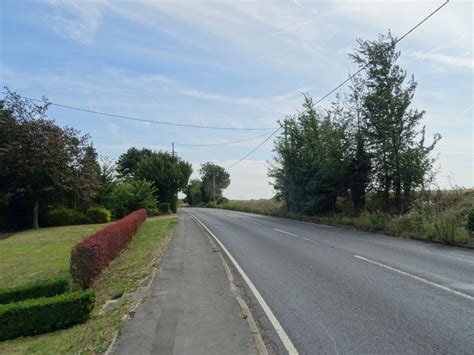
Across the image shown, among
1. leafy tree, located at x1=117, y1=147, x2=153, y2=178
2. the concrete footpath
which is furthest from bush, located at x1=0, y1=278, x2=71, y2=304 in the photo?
leafy tree, located at x1=117, y1=147, x2=153, y2=178

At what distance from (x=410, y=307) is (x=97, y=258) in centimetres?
689

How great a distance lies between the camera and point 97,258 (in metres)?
9.59

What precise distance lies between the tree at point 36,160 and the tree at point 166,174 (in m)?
16.4

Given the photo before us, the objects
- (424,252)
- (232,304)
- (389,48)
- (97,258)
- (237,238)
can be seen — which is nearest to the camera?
(232,304)

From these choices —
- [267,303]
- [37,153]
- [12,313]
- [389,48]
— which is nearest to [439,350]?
[267,303]

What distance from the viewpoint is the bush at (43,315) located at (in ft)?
22.5

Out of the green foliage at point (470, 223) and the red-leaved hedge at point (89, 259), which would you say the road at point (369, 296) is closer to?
the green foliage at point (470, 223)

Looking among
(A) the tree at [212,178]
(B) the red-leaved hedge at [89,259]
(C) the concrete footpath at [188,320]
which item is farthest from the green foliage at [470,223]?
(A) the tree at [212,178]

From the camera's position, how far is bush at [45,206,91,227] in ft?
106

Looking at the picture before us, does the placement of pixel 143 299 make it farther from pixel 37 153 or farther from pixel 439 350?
pixel 37 153

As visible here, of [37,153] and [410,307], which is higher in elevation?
[37,153]

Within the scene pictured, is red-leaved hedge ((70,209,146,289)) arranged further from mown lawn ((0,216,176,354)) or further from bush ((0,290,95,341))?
bush ((0,290,95,341))

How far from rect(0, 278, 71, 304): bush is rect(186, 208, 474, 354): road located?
4.14 metres

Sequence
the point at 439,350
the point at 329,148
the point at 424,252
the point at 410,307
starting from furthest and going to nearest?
the point at 329,148 < the point at 424,252 < the point at 410,307 < the point at 439,350
